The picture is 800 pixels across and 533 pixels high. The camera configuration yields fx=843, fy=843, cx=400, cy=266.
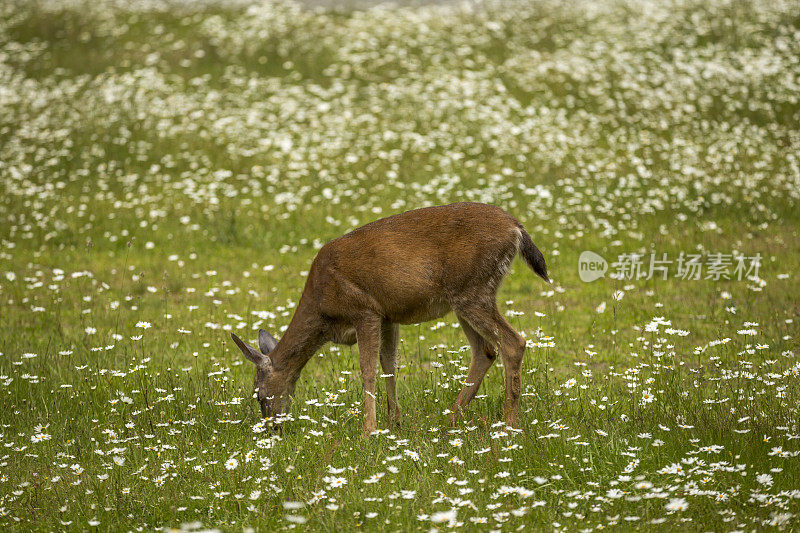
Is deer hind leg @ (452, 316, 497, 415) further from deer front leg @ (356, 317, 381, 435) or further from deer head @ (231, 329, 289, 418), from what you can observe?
deer head @ (231, 329, 289, 418)

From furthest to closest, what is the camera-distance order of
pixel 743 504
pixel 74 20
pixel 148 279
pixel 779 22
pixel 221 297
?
pixel 74 20, pixel 779 22, pixel 148 279, pixel 221 297, pixel 743 504

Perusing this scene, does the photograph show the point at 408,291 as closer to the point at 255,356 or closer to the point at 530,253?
the point at 530,253

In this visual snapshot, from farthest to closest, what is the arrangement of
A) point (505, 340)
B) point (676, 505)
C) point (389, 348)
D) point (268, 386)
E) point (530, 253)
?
point (389, 348) → point (268, 386) → point (530, 253) → point (505, 340) → point (676, 505)

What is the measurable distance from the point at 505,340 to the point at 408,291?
762 millimetres

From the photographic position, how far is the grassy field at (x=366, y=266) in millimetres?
4883

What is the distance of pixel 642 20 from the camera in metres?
20.2

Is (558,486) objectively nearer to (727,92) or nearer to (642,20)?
(727,92)

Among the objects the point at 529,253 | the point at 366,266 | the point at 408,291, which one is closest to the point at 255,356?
the point at 366,266

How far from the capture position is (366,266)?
6062 millimetres

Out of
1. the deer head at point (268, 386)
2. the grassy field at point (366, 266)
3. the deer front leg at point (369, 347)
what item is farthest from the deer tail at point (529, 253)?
the deer head at point (268, 386)

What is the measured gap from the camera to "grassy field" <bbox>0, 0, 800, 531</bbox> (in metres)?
4.88

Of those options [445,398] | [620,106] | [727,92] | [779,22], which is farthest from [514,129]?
[445,398]

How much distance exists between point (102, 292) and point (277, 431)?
544 centimetres

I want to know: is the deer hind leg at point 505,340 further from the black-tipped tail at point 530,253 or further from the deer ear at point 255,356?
the deer ear at point 255,356
